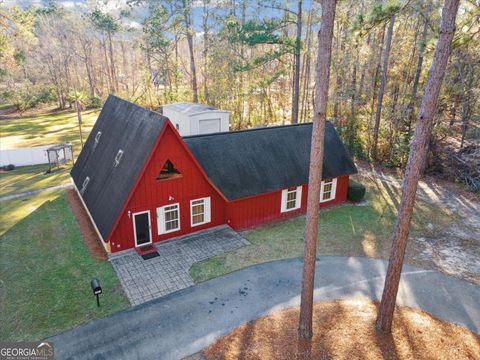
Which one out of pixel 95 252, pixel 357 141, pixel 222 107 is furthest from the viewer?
pixel 222 107

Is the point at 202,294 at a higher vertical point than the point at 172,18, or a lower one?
lower

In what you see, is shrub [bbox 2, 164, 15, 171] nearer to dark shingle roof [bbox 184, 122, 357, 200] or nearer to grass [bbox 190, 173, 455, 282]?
dark shingle roof [bbox 184, 122, 357, 200]

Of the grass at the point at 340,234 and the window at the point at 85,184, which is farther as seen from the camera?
the window at the point at 85,184

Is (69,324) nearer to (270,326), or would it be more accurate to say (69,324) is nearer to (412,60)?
(270,326)

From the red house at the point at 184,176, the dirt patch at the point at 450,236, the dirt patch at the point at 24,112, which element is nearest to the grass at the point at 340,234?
the dirt patch at the point at 450,236

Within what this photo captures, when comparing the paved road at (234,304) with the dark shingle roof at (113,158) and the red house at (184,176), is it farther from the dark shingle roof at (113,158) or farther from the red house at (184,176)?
the dark shingle roof at (113,158)

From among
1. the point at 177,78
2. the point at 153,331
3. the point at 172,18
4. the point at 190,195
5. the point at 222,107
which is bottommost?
the point at 153,331

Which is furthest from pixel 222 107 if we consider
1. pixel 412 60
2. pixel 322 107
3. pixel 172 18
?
pixel 322 107
